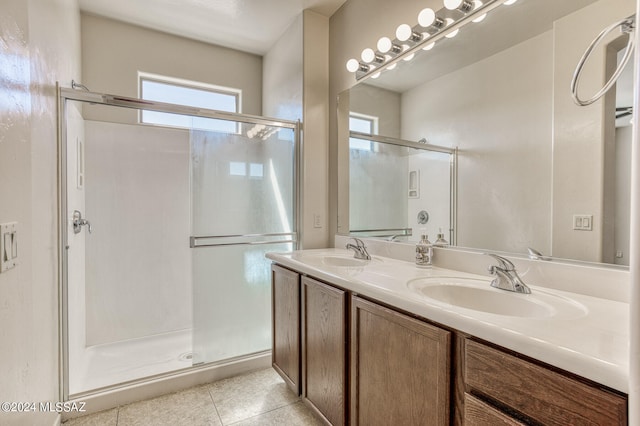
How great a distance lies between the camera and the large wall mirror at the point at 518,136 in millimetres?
1013

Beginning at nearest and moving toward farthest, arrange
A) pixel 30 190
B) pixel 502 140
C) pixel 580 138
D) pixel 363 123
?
pixel 580 138 → pixel 30 190 → pixel 502 140 → pixel 363 123

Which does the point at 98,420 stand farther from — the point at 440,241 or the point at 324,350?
the point at 440,241

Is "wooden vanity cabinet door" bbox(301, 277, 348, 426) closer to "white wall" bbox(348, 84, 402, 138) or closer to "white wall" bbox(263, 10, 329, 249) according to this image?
"white wall" bbox(263, 10, 329, 249)

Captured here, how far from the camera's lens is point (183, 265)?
115 inches

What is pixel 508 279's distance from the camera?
111 centimetres

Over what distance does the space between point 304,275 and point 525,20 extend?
59.2 inches

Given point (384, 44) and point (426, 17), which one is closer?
point (426, 17)

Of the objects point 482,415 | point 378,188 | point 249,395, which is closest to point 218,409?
point 249,395

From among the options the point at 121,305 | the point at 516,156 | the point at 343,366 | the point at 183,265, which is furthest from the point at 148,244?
the point at 516,156

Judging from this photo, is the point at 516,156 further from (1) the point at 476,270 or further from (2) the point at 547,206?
(1) the point at 476,270

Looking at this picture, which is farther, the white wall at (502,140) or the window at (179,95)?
the window at (179,95)

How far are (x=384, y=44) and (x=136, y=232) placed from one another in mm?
2510

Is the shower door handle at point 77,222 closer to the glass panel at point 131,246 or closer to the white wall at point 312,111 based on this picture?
the glass panel at point 131,246

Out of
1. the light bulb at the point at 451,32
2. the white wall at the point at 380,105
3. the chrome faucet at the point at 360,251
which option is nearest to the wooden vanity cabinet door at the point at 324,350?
the chrome faucet at the point at 360,251
